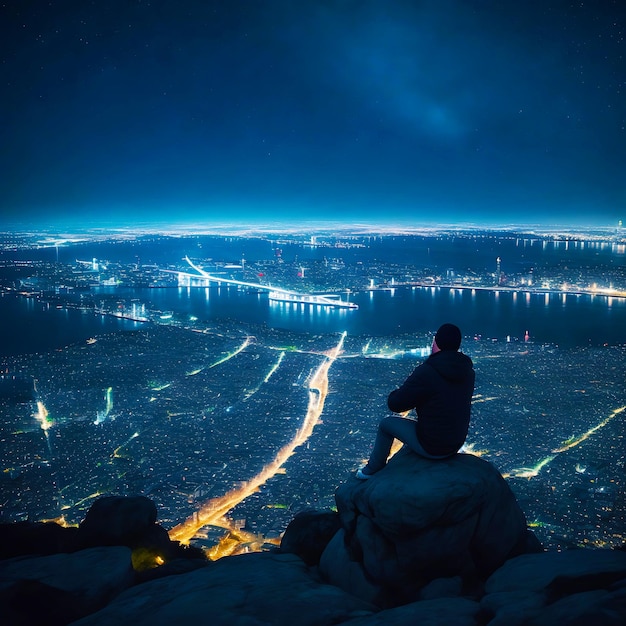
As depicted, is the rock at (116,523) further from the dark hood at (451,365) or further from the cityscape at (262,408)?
the dark hood at (451,365)

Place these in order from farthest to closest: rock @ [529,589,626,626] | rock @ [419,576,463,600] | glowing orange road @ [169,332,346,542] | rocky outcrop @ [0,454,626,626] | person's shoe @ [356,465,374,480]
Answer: glowing orange road @ [169,332,346,542] < person's shoe @ [356,465,374,480] < rock @ [419,576,463,600] < rocky outcrop @ [0,454,626,626] < rock @ [529,589,626,626]

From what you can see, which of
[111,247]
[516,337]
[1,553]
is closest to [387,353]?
[516,337]

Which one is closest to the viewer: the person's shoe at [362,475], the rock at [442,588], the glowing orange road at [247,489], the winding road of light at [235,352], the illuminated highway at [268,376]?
the rock at [442,588]

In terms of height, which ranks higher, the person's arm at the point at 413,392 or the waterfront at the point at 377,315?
the person's arm at the point at 413,392

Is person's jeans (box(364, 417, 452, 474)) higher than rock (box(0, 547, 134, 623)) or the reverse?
higher

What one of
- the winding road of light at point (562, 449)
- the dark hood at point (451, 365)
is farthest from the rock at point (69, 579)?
the winding road of light at point (562, 449)

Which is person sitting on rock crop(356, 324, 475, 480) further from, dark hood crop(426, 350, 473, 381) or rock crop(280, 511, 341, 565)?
rock crop(280, 511, 341, 565)

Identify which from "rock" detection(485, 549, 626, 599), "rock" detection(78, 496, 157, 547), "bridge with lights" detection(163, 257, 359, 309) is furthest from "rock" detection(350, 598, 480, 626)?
"bridge with lights" detection(163, 257, 359, 309)

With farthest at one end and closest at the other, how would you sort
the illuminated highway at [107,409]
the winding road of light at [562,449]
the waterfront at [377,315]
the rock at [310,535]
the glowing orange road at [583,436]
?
the waterfront at [377,315] < the illuminated highway at [107,409] < the glowing orange road at [583,436] < the winding road of light at [562,449] < the rock at [310,535]
